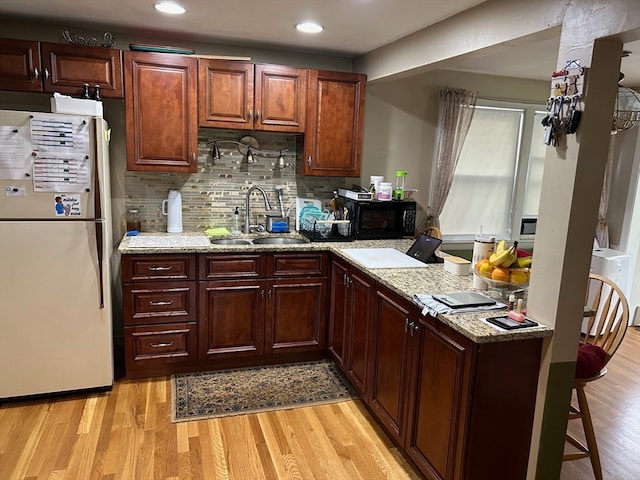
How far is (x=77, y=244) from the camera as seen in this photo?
2.75 meters

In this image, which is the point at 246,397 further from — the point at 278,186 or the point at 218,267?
the point at 278,186

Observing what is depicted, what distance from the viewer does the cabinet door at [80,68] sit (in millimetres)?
2900

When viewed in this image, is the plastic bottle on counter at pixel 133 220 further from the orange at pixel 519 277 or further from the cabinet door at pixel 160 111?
the orange at pixel 519 277

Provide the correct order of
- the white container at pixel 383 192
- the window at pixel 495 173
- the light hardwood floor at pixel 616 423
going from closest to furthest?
1. the light hardwood floor at pixel 616 423
2. the white container at pixel 383 192
3. the window at pixel 495 173

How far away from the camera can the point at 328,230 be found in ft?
11.8

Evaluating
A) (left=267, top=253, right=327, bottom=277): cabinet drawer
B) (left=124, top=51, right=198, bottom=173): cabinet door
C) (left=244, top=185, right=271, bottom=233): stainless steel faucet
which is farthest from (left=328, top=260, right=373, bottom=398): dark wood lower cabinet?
(left=124, top=51, right=198, bottom=173): cabinet door

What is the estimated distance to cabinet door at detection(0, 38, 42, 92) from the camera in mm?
2830

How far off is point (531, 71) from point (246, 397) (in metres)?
3.44

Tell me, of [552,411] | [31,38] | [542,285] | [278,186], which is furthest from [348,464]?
[31,38]

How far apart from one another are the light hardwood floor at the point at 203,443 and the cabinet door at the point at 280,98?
1.96 metres

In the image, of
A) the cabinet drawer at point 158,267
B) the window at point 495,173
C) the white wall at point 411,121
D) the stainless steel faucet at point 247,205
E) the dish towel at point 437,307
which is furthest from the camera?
the window at point 495,173

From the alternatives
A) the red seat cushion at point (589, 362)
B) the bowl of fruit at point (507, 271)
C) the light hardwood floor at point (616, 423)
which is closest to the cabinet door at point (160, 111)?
the bowl of fruit at point (507, 271)

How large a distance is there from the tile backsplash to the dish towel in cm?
191

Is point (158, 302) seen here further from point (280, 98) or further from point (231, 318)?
point (280, 98)
